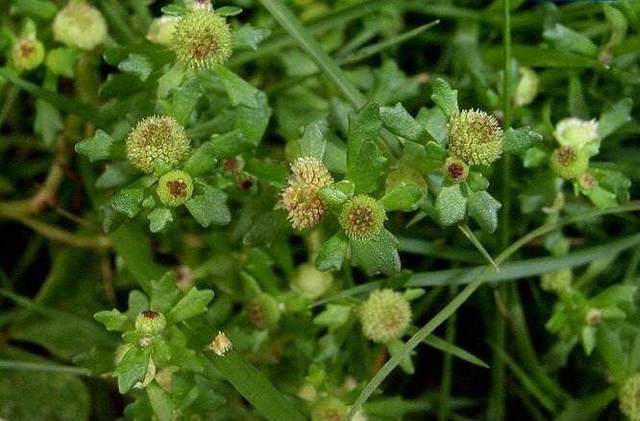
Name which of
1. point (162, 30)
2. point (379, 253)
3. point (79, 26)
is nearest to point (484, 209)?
point (379, 253)

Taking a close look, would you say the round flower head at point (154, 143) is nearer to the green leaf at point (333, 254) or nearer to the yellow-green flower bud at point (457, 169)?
the green leaf at point (333, 254)

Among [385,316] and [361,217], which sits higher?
[361,217]

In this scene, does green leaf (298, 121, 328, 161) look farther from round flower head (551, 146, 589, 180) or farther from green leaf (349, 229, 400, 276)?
round flower head (551, 146, 589, 180)

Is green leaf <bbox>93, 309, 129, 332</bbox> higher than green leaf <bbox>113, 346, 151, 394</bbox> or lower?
higher

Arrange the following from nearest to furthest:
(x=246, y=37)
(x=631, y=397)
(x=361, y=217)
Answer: (x=361, y=217) → (x=246, y=37) → (x=631, y=397)

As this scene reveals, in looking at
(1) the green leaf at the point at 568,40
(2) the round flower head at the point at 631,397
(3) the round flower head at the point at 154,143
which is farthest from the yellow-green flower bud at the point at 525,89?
(3) the round flower head at the point at 154,143

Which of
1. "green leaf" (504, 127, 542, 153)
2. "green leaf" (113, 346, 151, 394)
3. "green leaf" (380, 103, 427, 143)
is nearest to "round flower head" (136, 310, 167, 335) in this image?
"green leaf" (113, 346, 151, 394)

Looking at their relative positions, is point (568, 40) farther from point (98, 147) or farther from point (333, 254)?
point (98, 147)
